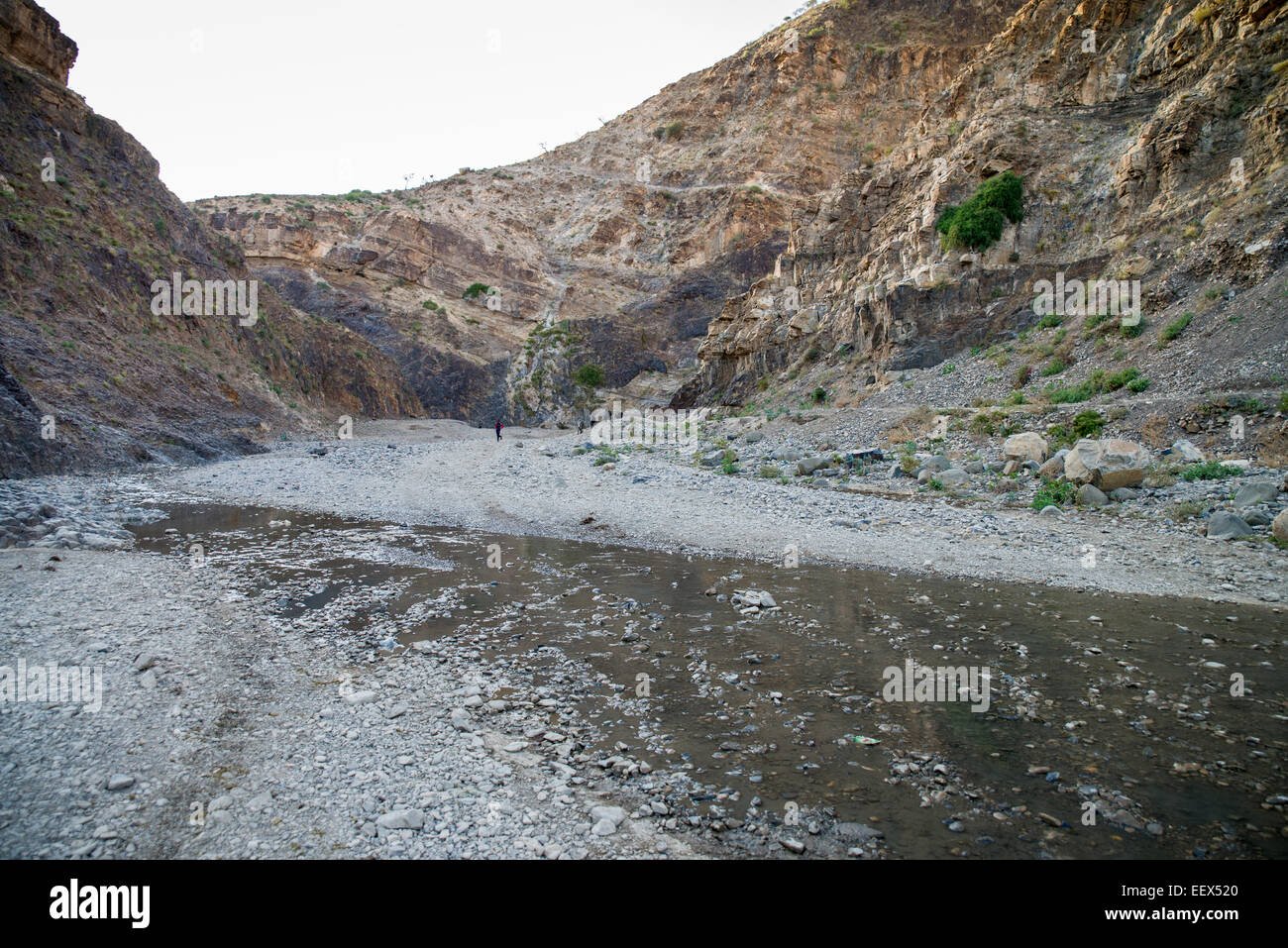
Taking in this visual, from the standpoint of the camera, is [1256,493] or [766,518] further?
[766,518]

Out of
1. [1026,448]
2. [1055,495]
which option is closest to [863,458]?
[1026,448]

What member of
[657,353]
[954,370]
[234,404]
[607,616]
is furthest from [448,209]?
[607,616]

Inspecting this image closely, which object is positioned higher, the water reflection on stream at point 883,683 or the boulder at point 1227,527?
the boulder at point 1227,527

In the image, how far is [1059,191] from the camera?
2417 cm

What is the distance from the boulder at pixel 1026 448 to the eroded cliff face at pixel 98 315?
75.2ft

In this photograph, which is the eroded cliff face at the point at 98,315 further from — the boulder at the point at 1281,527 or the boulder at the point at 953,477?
the boulder at the point at 1281,527

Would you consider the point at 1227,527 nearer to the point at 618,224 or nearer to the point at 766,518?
the point at 766,518

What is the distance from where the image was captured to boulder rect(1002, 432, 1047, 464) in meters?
14.0

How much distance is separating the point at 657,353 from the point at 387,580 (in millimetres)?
48697

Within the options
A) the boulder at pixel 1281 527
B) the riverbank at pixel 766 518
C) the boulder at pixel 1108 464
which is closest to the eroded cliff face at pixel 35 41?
the riverbank at pixel 766 518

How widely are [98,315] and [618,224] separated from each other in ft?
174

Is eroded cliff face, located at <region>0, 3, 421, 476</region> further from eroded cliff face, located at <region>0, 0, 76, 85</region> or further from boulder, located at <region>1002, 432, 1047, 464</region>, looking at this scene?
boulder, located at <region>1002, 432, 1047, 464</region>

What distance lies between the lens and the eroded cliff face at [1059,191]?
18750 mm

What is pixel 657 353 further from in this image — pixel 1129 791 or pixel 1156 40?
pixel 1129 791
